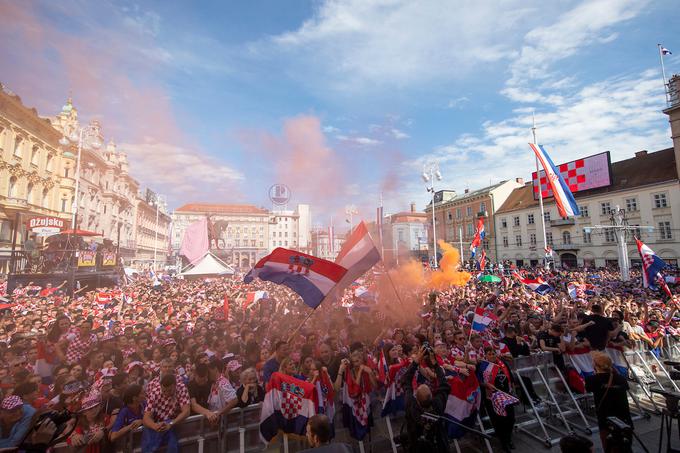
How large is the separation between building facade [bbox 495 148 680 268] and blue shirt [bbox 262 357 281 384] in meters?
35.4

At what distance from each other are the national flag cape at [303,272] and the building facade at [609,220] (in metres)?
33.1

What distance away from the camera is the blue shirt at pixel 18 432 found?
3704 mm

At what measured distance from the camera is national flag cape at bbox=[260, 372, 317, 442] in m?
4.57

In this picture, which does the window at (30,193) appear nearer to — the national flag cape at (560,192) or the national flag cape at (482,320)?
the national flag cape at (482,320)

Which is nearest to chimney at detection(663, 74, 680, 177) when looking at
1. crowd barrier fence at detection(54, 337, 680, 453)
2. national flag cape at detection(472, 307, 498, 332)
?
crowd barrier fence at detection(54, 337, 680, 453)

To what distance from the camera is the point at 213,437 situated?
14.8 feet

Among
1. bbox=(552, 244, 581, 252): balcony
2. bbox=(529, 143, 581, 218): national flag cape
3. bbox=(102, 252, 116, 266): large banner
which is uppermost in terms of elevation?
bbox=(529, 143, 581, 218): national flag cape

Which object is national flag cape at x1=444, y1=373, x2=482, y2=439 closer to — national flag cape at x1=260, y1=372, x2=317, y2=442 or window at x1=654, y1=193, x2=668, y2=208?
national flag cape at x1=260, y1=372, x2=317, y2=442

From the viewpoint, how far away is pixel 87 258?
18859 mm

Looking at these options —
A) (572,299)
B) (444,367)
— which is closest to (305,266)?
(444,367)

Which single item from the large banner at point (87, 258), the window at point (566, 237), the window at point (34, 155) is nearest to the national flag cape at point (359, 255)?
the large banner at point (87, 258)

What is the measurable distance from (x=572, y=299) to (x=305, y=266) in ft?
39.2

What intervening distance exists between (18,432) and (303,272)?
5.32 meters

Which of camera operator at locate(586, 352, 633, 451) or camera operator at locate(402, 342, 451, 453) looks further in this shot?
camera operator at locate(586, 352, 633, 451)
